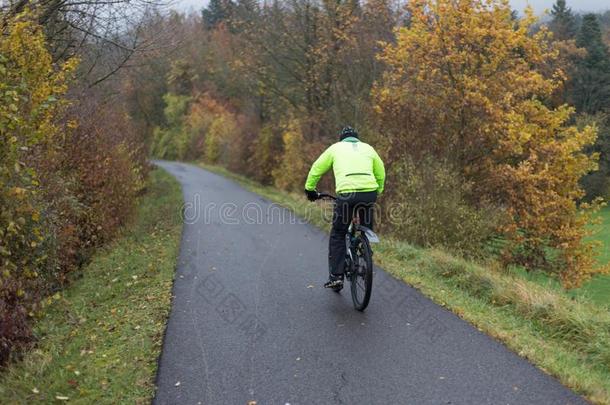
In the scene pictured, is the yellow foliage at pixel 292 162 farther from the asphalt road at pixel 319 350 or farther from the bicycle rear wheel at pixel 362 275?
the bicycle rear wheel at pixel 362 275

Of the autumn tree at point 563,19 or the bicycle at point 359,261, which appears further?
the autumn tree at point 563,19

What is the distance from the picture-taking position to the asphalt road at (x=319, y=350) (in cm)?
438

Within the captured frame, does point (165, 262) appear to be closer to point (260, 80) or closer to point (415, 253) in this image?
point (415, 253)

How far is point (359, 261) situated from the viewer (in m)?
6.52

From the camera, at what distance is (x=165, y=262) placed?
923 centimetres

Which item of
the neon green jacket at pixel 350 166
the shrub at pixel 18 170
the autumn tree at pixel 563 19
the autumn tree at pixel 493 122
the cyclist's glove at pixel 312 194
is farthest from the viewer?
the autumn tree at pixel 563 19

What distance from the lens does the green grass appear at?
4.51 meters

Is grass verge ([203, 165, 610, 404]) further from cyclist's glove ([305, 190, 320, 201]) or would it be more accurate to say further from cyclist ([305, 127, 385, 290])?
cyclist's glove ([305, 190, 320, 201])

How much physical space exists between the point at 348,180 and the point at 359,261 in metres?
0.98

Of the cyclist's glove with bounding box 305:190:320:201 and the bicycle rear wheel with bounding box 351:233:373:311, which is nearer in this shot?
the bicycle rear wheel with bounding box 351:233:373:311

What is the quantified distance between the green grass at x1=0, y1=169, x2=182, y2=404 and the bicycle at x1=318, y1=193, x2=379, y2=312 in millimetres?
2228

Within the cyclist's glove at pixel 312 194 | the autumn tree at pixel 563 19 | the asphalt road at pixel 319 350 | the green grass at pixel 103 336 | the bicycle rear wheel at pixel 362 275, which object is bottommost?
the green grass at pixel 103 336

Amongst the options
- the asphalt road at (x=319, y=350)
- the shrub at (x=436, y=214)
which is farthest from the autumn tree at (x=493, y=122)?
the asphalt road at (x=319, y=350)

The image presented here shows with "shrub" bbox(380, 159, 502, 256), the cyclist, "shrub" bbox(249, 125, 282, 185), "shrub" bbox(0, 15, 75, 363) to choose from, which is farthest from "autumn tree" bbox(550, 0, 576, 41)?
"shrub" bbox(0, 15, 75, 363)
